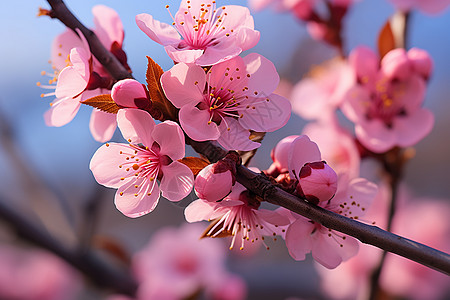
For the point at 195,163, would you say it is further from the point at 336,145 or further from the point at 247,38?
the point at 336,145

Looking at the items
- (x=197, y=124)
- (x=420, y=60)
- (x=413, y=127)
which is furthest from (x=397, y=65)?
(x=197, y=124)

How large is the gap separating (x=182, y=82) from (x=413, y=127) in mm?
768

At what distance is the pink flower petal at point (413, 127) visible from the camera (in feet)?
3.51

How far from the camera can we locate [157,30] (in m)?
0.60

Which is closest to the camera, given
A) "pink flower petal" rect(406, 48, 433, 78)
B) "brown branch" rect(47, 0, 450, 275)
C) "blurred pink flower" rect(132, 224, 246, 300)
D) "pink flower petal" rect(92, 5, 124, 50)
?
"brown branch" rect(47, 0, 450, 275)

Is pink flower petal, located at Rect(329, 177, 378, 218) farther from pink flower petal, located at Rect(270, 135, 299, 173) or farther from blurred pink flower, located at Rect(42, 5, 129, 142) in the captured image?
blurred pink flower, located at Rect(42, 5, 129, 142)

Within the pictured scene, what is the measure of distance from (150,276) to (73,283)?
0.53m

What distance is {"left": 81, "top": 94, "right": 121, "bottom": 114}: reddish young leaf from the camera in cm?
56

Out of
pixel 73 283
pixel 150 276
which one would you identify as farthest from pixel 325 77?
pixel 73 283

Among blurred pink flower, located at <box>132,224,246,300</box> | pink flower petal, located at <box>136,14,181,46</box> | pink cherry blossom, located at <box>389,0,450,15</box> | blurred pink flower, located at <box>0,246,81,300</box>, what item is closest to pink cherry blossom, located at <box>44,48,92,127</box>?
pink flower petal, located at <box>136,14,181,46</box>

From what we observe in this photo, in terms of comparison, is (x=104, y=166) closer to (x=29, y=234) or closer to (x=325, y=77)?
(x=325, y=77)

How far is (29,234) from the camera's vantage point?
1524 millimetres

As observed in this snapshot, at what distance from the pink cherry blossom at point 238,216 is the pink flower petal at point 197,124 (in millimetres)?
88

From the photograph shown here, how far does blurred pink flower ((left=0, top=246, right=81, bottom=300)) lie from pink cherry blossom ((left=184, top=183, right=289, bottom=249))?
154 centimetres
